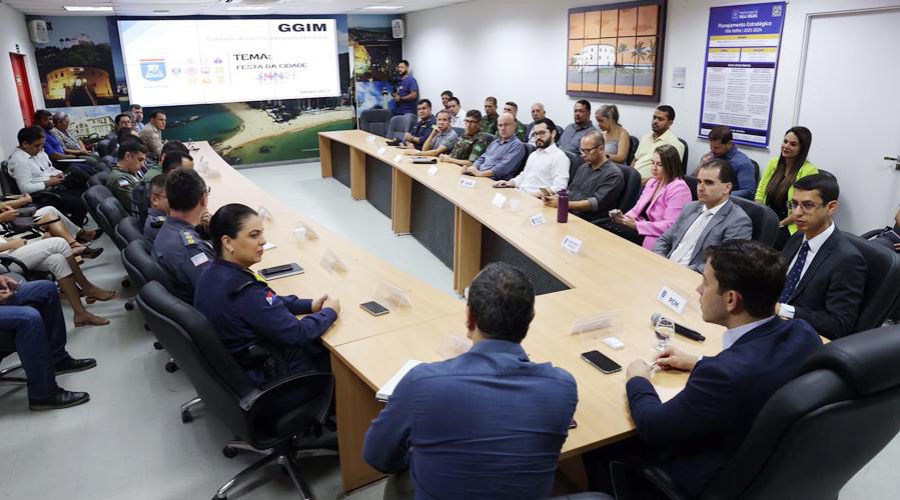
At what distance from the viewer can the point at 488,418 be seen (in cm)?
122

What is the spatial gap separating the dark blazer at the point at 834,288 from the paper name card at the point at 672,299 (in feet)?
1.54

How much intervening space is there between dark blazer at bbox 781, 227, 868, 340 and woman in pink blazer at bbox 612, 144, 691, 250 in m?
1.25

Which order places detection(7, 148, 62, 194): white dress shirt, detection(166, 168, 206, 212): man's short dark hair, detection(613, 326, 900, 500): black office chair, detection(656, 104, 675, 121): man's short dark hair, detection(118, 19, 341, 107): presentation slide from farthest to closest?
detection(118, 19, 341, 107): presentation slide < detection(656, 104, 675, 121): man's short dark hair < detection(7, 148, 62, 194): white dress shirt < detection(166, 168, 206, 212): man's short dark hair < detection(613, 326, 900, 500): black office chair

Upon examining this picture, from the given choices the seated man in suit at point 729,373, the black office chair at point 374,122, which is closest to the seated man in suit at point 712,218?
the seated man in suit at point 729,373

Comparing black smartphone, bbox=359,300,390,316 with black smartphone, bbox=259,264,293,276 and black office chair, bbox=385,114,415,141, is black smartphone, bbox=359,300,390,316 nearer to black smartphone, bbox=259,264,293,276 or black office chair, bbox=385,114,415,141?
black smartphone, bbox=259,264,293,276

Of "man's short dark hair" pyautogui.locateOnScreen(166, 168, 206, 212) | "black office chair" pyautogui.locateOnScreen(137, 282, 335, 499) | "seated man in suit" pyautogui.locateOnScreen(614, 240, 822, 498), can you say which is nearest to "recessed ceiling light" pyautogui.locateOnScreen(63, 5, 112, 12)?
"man's short dark hair" pyautogui.locateOnScreen(166, 168, 206, 212)

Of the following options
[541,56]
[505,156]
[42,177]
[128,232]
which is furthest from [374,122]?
[128,232]

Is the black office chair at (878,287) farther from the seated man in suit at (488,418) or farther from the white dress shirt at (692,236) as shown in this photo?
the seated man in suit at (488,418)

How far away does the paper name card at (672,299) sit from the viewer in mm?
2373

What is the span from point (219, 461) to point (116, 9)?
25.3 ft

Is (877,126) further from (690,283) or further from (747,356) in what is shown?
(747,356)

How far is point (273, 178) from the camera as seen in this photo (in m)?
8.98

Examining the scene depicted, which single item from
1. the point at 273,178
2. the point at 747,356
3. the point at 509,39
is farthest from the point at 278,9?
the point at 747,356

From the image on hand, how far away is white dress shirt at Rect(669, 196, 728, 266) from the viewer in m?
3.13
